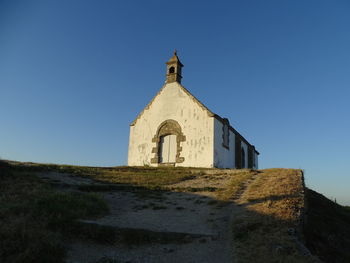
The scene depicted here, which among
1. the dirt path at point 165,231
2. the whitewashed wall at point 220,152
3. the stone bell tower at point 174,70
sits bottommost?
the dirt path at point 165,231

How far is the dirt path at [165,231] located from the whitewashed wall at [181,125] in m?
10.5

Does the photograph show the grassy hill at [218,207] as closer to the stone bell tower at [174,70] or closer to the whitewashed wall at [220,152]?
the whitewashed wall at [220,152]

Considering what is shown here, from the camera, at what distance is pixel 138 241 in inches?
267

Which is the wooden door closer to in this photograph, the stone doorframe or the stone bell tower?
the stone doorframe

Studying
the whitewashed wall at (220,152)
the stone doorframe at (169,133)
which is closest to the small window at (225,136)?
the whitewashed wall at (220,152)

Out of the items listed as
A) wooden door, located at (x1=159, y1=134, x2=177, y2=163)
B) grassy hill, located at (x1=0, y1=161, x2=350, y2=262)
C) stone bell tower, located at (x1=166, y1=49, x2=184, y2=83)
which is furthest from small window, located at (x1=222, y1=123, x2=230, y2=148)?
grassy hill, located at (x1=0, y1=161, x2=350, y2=262)

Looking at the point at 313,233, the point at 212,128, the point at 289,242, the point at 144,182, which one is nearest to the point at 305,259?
the point at 289,242

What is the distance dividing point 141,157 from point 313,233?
1719 cm

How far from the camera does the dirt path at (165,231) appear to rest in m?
→ 6.02

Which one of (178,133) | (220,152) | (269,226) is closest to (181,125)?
(178,133)

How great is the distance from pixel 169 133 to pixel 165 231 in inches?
642

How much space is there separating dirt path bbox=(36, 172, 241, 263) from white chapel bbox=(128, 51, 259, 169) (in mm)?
10703

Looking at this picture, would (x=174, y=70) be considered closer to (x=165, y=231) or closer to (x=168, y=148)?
(x=168, y=148)

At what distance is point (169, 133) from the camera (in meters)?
23.1
